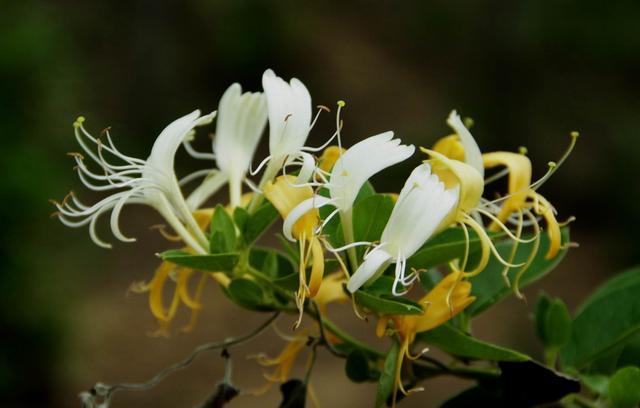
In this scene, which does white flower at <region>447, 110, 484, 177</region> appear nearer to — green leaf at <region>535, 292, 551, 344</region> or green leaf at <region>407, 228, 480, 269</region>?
green leaf at <region>407, 228, 480, 269</region>

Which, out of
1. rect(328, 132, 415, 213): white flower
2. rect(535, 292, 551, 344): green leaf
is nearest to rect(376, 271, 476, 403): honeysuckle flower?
rect(328, 132, 415, 213): white flower

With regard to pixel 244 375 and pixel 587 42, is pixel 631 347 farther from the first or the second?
pixel 587 42

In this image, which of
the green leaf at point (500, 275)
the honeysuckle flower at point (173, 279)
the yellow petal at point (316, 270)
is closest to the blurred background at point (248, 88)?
the honeysuckle flower at point (173, 279)

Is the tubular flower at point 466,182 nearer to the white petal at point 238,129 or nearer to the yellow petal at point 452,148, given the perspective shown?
the yellow petal at point 452,148

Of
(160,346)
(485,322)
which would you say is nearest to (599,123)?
(485,322)

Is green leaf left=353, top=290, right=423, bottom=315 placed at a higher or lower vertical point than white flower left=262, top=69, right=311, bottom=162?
lower

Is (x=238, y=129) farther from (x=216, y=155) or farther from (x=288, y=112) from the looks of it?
(x=288, y=112)

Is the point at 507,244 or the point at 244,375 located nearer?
the point at 507,244

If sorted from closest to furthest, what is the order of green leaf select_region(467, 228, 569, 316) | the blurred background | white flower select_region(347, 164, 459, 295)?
1. white flower select_region(347, 164, 459, 295)
2. green leaf select_region(467, 228, 569, 316)
3. the blurred background

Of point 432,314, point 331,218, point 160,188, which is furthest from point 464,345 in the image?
point 160,188
